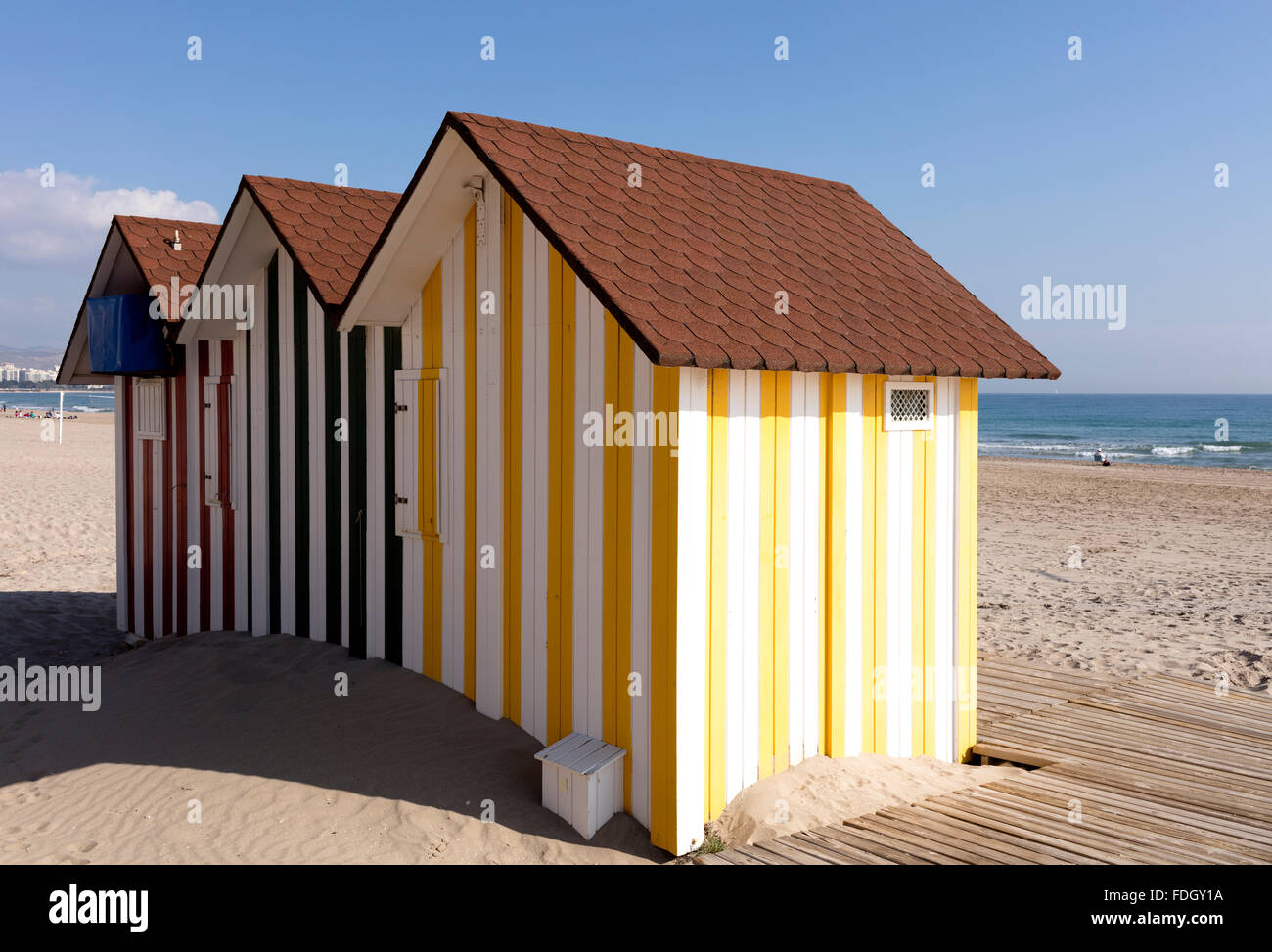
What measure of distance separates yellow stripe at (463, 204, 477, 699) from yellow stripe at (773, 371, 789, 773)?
2.31 metres

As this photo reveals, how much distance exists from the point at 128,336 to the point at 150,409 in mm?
1140

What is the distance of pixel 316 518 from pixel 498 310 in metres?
3.33

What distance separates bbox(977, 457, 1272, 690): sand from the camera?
35.4 feet

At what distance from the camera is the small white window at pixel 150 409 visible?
1131 centimetres

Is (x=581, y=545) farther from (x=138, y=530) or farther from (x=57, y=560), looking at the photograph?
(x=57, y=560)

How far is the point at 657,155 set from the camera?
25.1 ft

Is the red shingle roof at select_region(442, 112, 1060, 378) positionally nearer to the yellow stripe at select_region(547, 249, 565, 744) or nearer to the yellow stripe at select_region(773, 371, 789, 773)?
the yellow stripe at select_region(773, 371, 789, 773)

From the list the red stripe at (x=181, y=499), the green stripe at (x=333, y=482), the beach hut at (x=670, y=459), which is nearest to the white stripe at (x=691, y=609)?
the beach hut at (x=670, y=459)

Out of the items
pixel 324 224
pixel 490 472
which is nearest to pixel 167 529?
pixel 324 224

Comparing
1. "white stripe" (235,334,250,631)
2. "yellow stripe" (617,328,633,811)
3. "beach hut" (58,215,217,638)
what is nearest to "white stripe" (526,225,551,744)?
"yellow stripe" (617,328,633,811)
